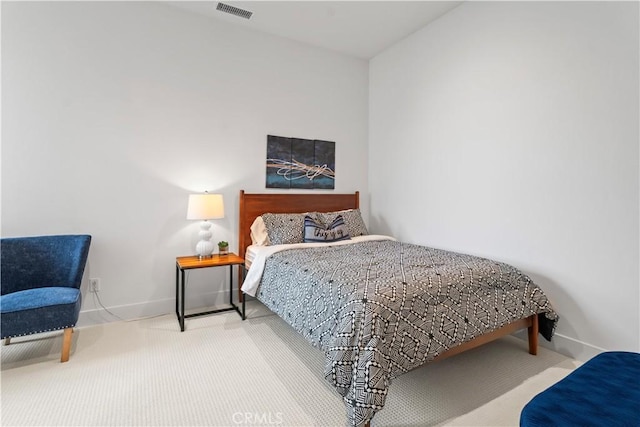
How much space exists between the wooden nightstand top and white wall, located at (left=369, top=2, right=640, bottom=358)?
204 centimetres

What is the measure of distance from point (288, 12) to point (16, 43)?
7.48 ft

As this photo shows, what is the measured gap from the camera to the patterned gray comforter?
158 cm

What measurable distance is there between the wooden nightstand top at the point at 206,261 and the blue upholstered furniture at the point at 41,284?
2.42ft

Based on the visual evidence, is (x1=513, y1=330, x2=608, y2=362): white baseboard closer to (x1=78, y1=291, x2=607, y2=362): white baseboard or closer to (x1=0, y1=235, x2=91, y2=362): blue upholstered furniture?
(x1=78, y1=291, x2=607, y2=362): white baseboard

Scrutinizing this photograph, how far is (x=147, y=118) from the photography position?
3.00m

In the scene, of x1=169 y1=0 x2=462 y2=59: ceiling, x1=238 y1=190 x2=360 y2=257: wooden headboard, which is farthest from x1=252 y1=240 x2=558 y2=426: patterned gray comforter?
x1=169 y1=0 x2=462 y2=59: ceiling

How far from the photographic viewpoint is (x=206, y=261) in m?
2.97

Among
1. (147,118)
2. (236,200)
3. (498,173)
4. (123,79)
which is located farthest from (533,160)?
(123,79)

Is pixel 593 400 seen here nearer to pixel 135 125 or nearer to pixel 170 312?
pixel 170 312

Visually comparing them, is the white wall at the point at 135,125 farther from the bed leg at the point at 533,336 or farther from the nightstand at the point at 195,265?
the bed leg at the point at 533,336

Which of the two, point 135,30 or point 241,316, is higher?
point 135,30

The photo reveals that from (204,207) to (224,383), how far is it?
5.03 feet

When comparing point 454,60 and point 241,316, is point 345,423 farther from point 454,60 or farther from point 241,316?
point 454,60

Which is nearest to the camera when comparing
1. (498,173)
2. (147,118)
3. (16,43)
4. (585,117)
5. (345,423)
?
(345,423)
